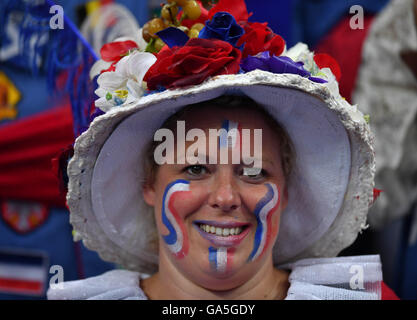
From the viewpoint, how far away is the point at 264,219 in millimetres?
1700

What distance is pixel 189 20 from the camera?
183 cm

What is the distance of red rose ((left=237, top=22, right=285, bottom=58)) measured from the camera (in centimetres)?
168

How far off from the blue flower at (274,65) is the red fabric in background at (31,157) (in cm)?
153

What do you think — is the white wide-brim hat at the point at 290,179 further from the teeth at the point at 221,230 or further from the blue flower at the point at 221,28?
the teeth at the point at 221,230

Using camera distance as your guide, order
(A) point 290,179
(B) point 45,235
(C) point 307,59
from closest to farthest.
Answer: (C) point 307,59 < (A) point 290,179 < (B) point 45,235

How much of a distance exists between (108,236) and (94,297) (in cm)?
23

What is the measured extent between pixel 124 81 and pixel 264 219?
62cm

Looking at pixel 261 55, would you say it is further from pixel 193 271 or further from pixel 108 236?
pixel 108 236

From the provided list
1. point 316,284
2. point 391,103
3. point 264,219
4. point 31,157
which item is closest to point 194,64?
point 264,219

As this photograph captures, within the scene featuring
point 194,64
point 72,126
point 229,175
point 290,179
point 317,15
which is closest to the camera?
point 194,64

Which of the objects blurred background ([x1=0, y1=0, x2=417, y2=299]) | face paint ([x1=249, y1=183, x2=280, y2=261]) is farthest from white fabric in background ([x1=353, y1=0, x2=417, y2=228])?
face paint ([x1=249, y1=183, x2=280, y2=261])

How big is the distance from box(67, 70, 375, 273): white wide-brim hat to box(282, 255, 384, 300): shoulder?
117 mm

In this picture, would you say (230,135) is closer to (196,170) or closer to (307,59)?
(196,170)

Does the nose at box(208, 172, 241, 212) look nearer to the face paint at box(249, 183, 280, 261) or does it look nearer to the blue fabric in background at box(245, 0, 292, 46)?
the face paint at box(249, 183, 280, 261)
